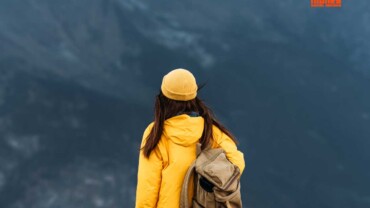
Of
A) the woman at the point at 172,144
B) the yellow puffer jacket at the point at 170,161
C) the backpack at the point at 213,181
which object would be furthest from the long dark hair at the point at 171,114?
the backpack at the point at 213,181

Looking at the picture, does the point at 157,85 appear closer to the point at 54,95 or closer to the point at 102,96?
the point at 102,96

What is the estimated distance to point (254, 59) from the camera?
13612 centimetres

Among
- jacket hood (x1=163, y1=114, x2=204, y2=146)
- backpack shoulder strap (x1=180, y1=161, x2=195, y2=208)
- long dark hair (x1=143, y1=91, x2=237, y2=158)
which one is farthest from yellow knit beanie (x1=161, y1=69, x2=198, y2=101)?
backpack shoulder strap (x1=180, y1=161, x2=195, y2=208)

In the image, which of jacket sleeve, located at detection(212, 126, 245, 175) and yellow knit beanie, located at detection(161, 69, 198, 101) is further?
jacket sleeve, located at detection(212, 126, 245, 175)

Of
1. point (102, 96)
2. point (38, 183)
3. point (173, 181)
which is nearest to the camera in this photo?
point (173, 181)

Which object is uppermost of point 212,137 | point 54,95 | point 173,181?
point 54,95

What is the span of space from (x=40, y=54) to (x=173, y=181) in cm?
11984

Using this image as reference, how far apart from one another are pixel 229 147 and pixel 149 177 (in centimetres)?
191

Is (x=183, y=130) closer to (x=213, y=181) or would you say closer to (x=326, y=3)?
(x=213, y=181)

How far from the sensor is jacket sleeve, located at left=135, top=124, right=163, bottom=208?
37.2 feet

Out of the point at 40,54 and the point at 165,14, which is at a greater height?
the point at 165,14

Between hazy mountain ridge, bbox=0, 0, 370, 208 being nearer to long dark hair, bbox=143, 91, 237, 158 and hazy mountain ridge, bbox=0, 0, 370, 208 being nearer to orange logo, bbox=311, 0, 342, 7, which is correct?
orange logo, bbox=311, 0, 342, 7

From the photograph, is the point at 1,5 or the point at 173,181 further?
the point at 1,5

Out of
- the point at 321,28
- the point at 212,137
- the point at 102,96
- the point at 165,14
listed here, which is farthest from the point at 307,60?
the point at 212,137
